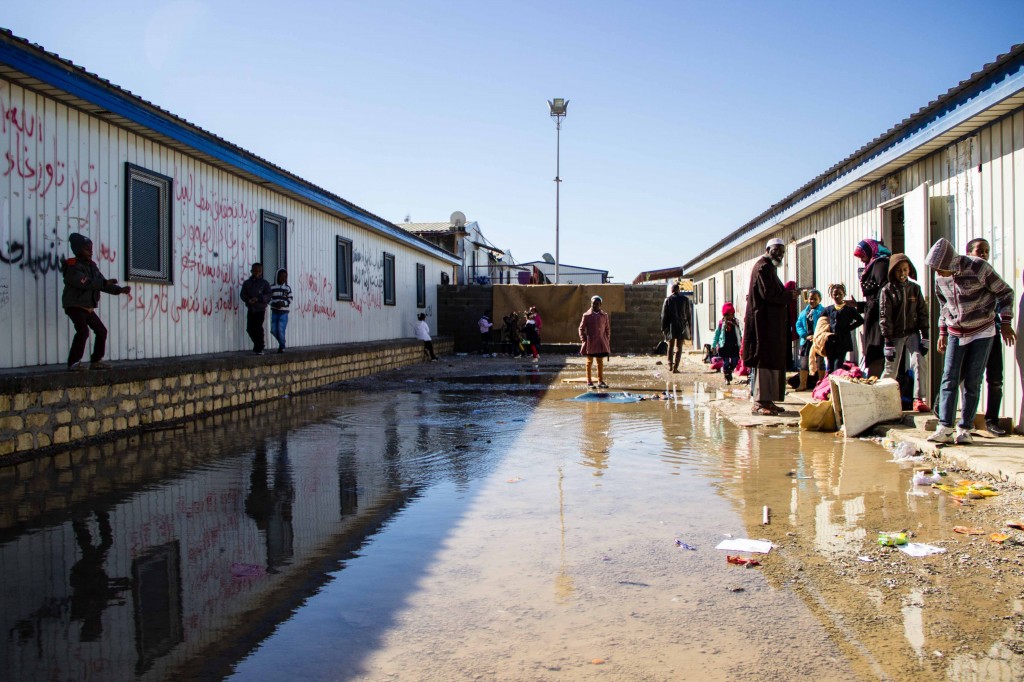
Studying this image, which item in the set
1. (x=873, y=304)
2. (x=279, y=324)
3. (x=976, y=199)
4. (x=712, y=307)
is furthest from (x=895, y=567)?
(x=712, y=307)

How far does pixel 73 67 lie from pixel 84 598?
6.52m

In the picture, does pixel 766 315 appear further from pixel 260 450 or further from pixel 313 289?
pixel 313 289

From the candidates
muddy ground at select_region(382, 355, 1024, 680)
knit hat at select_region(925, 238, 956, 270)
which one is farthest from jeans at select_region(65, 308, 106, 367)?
knit hat at select_region(925, 238, 956, 270)

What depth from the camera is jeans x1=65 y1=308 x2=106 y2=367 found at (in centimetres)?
809

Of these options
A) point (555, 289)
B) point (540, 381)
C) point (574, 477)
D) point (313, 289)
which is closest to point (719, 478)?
point (574, 477)

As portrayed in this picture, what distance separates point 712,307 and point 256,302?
1614 centimetres

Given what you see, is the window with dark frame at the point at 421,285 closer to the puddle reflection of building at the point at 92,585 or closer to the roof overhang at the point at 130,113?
the roof overhang at the point at 130,113

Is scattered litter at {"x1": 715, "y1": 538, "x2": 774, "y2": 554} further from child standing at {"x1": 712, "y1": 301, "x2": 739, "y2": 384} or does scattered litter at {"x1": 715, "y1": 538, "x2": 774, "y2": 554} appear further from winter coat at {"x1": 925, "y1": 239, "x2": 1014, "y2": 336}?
child standing at {"x1": 712, "y1": 301, "x2": 739, "y2": 384}

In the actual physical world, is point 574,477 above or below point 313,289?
below

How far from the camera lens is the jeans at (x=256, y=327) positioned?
12.5 metres

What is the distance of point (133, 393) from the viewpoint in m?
8.80

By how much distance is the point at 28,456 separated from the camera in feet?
23.2

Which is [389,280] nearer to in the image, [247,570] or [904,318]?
[904,318]

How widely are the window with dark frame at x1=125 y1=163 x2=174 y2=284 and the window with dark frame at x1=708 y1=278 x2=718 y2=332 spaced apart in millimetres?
16679
